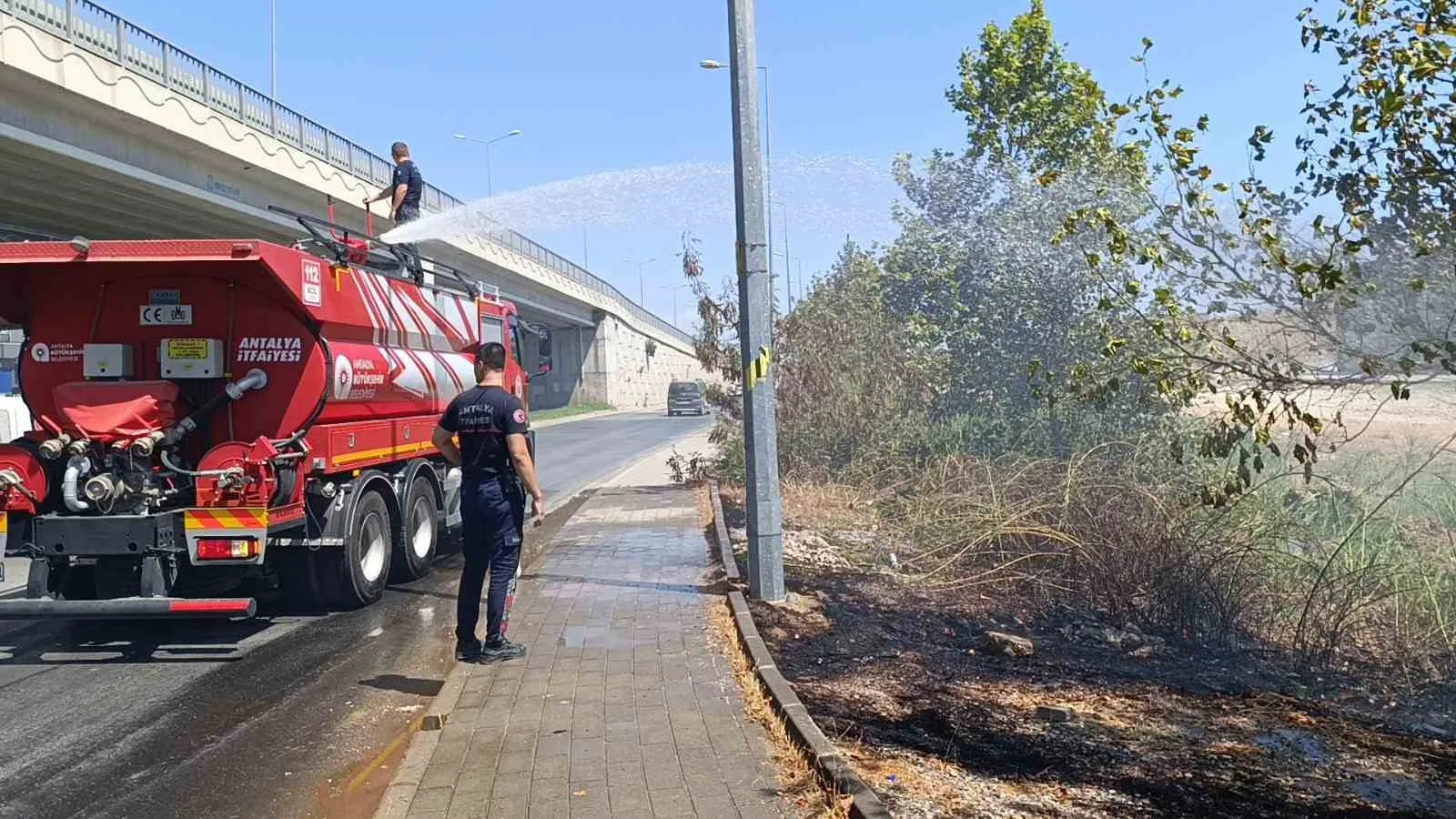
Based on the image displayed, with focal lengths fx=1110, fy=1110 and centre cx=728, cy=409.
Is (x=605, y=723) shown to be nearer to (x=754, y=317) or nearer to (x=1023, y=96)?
(x=754, y=317)

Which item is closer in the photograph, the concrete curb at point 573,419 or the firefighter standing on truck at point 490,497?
the firefighter standing on truck at point 490,497

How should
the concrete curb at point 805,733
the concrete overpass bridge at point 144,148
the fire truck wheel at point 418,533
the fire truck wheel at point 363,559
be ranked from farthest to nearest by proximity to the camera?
the concrete overpass bridge at point 144,148 < the fire truck wheel at point 418,533 < the fire truck wheel at point 363,559 < the concrete curb at point 805,733

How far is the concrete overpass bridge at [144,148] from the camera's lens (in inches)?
643

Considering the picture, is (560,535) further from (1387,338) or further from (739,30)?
(1387,338)

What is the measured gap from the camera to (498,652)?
6465 mm

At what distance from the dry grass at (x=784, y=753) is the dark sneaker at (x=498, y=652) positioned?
1228 mm

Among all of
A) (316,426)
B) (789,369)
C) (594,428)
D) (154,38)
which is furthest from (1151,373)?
(594,428)

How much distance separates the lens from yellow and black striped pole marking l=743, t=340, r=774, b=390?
7.83m

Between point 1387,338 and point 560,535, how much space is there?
27.3 feet

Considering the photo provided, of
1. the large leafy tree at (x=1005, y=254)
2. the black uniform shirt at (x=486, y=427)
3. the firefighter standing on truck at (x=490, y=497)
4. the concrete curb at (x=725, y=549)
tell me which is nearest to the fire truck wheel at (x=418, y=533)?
the concrete curb at (x=725, y=549)

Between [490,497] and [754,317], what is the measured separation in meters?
2.46

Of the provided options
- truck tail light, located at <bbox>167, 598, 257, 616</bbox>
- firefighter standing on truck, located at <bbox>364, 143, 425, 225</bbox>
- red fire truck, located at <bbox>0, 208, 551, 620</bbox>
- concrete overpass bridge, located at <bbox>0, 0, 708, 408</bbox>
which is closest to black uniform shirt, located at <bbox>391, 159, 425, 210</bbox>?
firefighter standing on truck, located at <bbox>364, 143, 425, 225</bbox>

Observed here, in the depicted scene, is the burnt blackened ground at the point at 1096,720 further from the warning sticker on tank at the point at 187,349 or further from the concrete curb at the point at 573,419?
the concrete curb at the point at 573,419

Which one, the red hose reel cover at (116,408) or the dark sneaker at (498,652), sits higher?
the red hose reel cover at (116,408)
